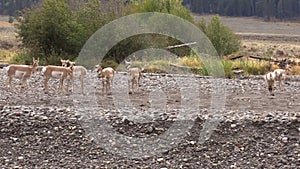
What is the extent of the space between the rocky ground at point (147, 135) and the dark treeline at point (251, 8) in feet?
378

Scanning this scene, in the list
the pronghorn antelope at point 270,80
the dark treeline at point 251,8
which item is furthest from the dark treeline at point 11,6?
the pronghorn antelope at point 270,80

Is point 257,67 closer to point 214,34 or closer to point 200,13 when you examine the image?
point 214,34

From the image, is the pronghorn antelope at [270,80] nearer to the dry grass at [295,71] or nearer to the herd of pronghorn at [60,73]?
the herd of pronghorn at [60,73]

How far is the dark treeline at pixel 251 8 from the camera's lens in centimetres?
12250

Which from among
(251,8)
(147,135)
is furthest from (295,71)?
(251,8)

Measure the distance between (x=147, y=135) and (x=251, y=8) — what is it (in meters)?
123

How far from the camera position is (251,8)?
128 m

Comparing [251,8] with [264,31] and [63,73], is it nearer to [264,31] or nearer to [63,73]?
[264,31]

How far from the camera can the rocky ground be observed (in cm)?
841

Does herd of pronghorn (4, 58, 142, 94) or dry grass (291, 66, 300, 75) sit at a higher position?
herd of pronghorn (4, 58, 142, 94)

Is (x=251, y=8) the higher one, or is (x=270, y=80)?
(x=251, y=8)

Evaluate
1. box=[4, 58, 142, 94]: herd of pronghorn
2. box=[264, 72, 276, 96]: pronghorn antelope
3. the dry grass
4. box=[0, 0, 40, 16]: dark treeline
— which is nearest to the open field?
box=[0, 0, 40, 16]: dark treeline

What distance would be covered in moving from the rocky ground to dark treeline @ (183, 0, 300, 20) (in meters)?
115

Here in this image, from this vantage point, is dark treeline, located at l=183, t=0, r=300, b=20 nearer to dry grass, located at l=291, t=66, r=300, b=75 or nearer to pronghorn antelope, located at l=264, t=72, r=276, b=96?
dry grass, located at l=291, t=66, r=300, b=75
